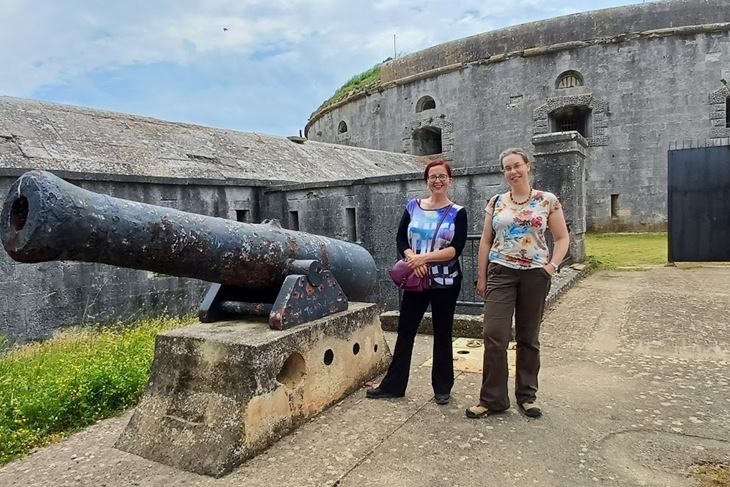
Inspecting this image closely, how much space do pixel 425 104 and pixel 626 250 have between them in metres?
11.5

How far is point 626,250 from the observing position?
38.0 ft

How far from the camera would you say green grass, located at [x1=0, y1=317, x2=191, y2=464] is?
3.08 m

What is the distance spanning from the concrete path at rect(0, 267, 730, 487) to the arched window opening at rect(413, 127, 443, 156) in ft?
58.9

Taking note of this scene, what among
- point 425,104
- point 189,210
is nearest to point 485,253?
point 189,210

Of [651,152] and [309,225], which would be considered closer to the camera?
[309,225]

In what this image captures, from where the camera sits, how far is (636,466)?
90.3 inches

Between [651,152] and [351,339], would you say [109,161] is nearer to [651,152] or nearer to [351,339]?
[351,339]

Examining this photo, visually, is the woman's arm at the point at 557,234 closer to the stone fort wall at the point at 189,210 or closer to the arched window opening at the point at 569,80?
the stone fort wall at the point at 189,210

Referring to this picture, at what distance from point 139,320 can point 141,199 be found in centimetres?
179

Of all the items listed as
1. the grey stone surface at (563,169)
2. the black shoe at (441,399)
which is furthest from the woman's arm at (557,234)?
the grey stone surface at (563,169)

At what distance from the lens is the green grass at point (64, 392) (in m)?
3.08

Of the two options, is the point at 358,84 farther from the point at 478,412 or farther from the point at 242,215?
the point at 478,412

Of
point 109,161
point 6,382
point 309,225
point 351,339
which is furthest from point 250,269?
point 309,225

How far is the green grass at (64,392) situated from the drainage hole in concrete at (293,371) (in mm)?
1338
